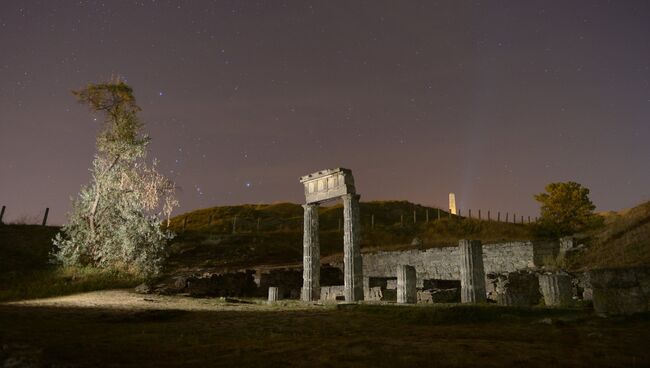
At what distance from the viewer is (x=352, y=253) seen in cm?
2112

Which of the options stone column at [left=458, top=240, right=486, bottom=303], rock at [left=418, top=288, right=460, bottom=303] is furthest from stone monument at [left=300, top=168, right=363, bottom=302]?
stone column at [left=458, top=240, right=486, bottom=303]

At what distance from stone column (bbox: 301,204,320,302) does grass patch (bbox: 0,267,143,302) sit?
9.29 meters

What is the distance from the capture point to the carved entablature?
71.0ft

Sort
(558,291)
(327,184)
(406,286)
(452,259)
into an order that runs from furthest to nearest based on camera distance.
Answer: (452,259), (327,184), (406,286), (558,291)

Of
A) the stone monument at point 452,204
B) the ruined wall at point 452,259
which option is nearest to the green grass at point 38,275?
the ruined wall at point 452,259

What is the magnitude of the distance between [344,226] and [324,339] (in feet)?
43.5

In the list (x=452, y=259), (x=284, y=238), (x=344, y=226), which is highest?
(x=284, y=238)

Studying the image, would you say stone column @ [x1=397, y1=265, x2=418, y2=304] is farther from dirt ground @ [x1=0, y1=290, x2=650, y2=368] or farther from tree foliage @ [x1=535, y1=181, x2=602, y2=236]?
tree foliage @ [x1=535, y1=181, x2=602, y2=236]

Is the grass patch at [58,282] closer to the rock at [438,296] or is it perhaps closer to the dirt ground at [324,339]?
the dirt ground at [324,339]

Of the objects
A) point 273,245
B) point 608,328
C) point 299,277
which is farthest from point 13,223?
point 608,328

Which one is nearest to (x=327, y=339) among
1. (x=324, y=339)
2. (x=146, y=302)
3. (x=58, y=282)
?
(x=324, y=339)

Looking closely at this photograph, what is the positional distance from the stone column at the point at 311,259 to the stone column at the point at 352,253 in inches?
91.9

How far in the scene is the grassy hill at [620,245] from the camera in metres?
21.2

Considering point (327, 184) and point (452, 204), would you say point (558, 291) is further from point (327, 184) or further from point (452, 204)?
point (452, 204)
